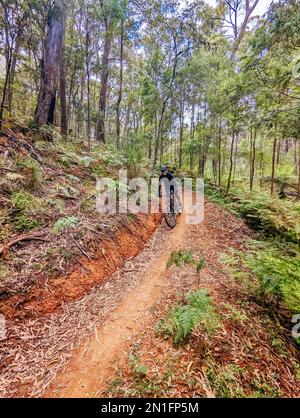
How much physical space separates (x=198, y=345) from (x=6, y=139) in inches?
288

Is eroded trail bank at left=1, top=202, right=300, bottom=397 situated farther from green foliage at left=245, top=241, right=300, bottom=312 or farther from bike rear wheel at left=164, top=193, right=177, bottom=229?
bike rear wheel at left=164, top=193, right=177, bottom=229

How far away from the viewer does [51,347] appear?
3186 millimetres

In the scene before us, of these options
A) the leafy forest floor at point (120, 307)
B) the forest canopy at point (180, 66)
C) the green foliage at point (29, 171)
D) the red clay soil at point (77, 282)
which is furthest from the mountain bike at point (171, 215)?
the green foliage at point (29, 171)

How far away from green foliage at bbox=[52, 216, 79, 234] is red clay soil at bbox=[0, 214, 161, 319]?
75 centimetres

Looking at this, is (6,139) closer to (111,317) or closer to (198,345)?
(111,317)

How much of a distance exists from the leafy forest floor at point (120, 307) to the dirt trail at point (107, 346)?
14mm

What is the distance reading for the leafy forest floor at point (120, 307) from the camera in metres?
2.69

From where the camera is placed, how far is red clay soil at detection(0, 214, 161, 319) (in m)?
3.55

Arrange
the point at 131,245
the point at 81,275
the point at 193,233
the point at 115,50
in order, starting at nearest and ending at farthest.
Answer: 1. the point at 81,275
2. the point at 131,245
3. the point at 193,233
4. the point at 115,50

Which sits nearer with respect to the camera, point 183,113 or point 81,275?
point 81,275

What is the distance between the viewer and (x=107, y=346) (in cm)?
315

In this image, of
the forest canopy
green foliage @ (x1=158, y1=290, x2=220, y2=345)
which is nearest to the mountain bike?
the forest canopy

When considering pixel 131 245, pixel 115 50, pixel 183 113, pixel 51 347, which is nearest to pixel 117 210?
pixel 131 245
